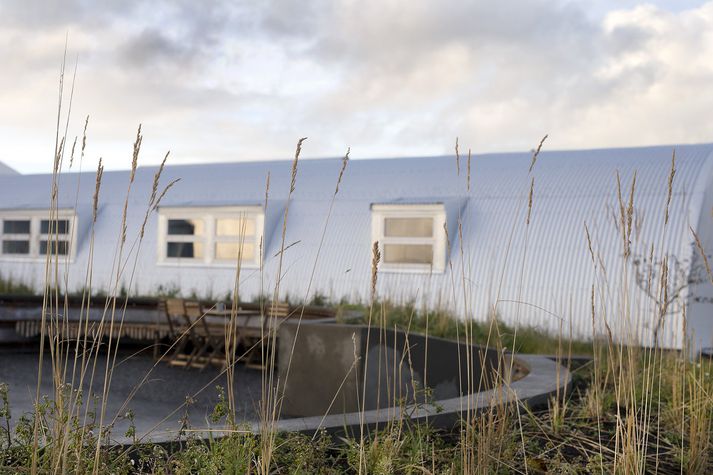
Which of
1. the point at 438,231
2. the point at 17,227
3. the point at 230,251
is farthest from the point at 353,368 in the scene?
the point at 17,227

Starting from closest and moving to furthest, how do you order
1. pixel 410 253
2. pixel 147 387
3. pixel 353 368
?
pixel 353 368 → pixel 147 387 → pixel 410 253

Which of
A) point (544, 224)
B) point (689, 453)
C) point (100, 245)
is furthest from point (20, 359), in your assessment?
point (689, 453)

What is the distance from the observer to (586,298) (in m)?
13.6

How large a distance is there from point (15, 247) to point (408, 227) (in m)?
9.24

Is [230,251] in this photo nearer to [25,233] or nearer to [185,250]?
[185,250]

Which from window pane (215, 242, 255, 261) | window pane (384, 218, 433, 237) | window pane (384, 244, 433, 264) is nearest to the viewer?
window pane (384, 244, 433, 264)

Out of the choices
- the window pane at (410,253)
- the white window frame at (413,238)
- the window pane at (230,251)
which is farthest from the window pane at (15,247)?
the window pane at (410,253)

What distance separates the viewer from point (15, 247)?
19406 millimetres

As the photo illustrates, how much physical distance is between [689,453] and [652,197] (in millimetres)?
10838

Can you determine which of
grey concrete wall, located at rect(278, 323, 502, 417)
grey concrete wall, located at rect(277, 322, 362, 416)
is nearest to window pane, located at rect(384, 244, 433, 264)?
grey concrete wall, located at rect(278, 323, 502, 417)

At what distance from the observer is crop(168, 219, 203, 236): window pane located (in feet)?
57.8

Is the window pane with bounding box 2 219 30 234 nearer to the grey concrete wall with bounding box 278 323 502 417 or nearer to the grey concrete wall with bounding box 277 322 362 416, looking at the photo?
the grey concrete wall with bounding box 278 323 502 417

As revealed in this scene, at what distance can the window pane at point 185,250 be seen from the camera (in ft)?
57.4

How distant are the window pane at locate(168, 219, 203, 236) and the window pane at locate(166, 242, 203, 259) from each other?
0.21m
